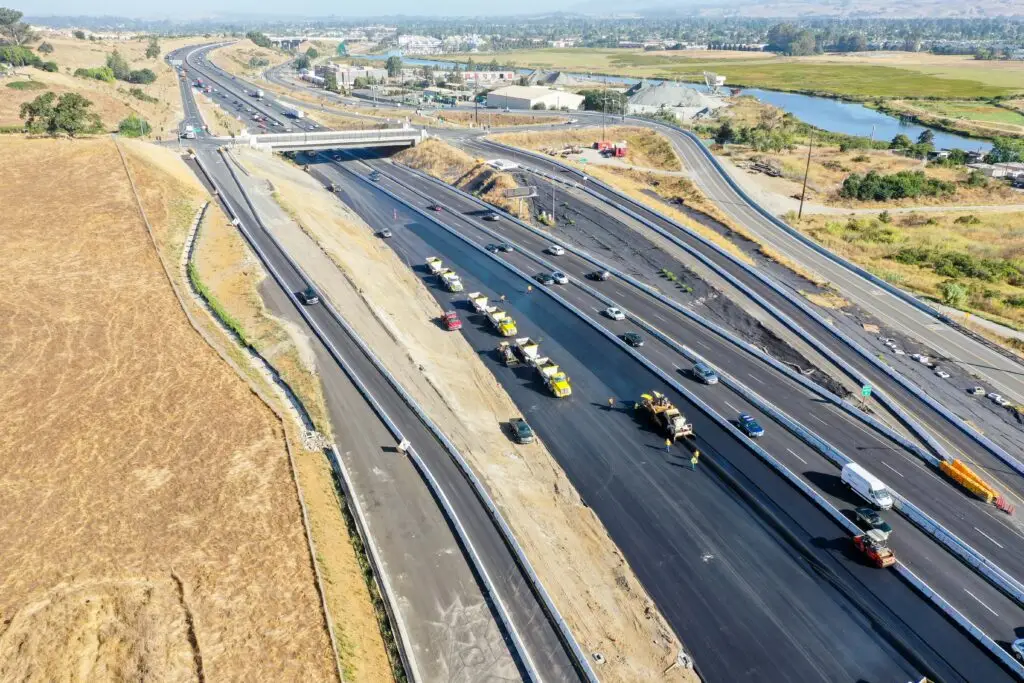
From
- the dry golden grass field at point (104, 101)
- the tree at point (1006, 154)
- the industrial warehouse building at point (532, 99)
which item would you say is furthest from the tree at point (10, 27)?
the tree at point (1006, 154)

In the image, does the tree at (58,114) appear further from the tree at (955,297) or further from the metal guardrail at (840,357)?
the tree at (955,297)

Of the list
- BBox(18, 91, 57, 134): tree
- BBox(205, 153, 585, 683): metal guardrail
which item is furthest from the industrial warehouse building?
BBox(205, 153, 585, 683): metal guardrail

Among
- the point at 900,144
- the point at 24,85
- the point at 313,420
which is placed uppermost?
the point at 24,85

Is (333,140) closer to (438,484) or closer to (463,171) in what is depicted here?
(463,171)

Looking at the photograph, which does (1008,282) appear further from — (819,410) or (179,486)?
(179,486)

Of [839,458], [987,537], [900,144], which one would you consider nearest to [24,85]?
[839,458]
